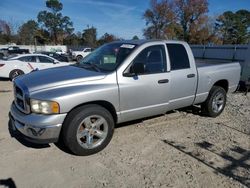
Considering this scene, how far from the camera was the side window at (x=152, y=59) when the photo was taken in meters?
4.71

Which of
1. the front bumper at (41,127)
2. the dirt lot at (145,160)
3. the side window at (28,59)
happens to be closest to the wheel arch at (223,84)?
the dirt lot at (145,160)

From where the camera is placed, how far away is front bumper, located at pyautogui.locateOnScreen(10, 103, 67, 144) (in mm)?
3666

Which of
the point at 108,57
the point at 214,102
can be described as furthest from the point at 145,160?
the point at 214,102

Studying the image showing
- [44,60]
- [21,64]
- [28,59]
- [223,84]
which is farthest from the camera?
[44,60]

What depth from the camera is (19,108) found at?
412 centimetres

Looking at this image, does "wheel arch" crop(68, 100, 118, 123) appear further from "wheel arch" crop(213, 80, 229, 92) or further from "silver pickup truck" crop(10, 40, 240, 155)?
"wheel arch" crop(213, 80, 229, 92)

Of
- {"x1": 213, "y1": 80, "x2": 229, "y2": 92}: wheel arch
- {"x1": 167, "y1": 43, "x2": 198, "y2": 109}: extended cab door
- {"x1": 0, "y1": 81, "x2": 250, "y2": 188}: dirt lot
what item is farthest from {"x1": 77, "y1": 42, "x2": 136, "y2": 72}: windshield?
{"x1": 213, "y1": 80, "x2": 229, "y2": 92}: wheel arch

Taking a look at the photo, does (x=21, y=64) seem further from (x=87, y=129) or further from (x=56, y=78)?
(x=87, y=129)

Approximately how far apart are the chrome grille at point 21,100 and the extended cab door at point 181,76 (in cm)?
270

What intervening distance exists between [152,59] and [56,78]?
1.88 metres

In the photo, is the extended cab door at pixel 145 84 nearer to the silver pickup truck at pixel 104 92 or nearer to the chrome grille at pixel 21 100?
the silver pickup truck at pixel 104 92

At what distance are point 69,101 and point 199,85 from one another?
10.6 feet

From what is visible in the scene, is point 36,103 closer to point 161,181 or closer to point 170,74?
point 161,181

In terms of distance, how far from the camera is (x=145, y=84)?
4.63 meters
